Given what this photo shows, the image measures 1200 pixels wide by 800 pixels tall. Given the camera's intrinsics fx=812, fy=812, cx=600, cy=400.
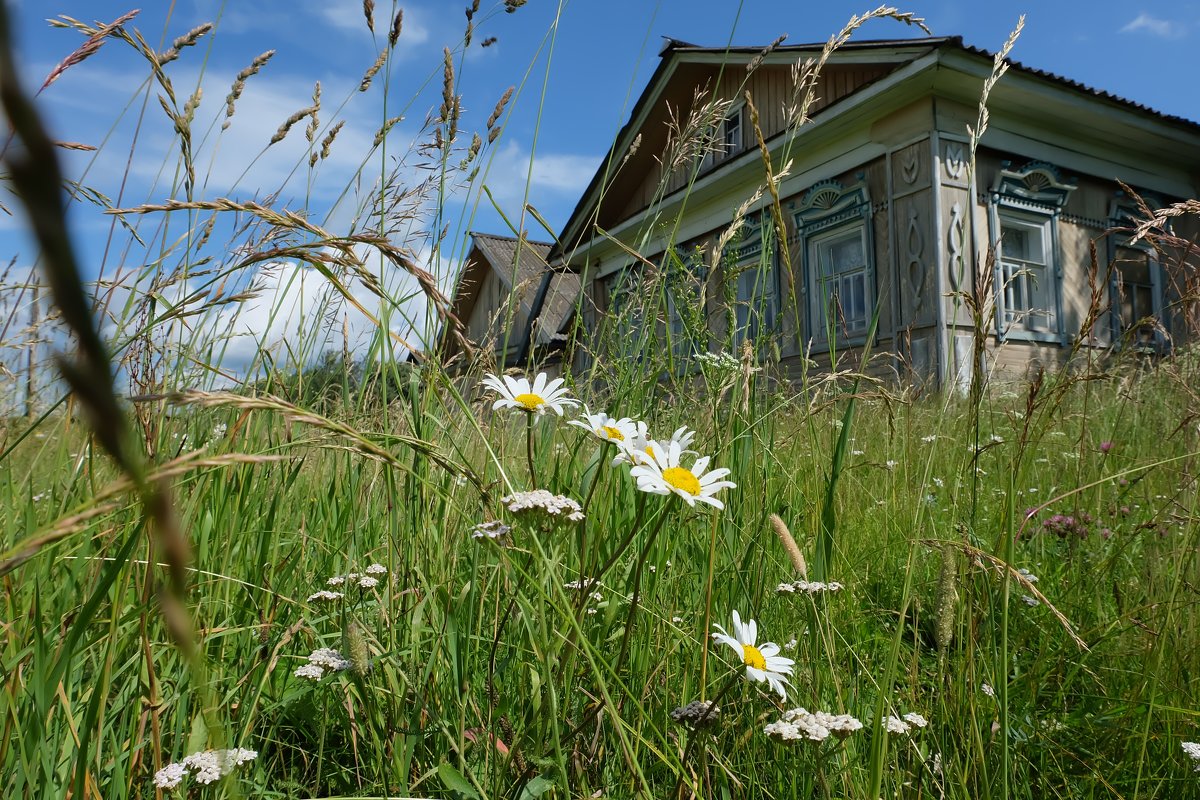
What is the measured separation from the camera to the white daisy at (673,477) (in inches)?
35.1

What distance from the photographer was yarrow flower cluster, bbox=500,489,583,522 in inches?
35.8

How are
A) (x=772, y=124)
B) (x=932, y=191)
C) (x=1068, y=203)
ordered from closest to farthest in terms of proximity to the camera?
(x=932, y=191) < (x=1068, y=203) < (x=772, y=124)

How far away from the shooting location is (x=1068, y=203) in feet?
31.3

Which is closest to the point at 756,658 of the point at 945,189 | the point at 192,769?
the point at 192,769

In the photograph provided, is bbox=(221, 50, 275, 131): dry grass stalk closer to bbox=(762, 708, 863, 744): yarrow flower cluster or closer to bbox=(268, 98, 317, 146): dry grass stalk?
bbox=(268, 98, 317, 146): dry grass stalk

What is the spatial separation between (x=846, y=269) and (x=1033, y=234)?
209cm

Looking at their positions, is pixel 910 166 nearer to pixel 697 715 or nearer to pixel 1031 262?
pixel 1031 262

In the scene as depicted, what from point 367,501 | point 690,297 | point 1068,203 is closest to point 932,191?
point 1068,203

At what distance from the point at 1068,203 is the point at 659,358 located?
9670mm

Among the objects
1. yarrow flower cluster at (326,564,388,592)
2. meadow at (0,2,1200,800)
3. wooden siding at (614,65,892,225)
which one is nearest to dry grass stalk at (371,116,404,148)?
meadow at (0,2,1200,800)

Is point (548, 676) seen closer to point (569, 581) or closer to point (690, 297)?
point (569, 581)

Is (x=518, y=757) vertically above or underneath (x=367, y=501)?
underneath

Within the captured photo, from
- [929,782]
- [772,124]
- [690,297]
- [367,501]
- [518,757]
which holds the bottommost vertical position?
[929,782]

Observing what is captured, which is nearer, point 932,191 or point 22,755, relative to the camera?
point 22,755
